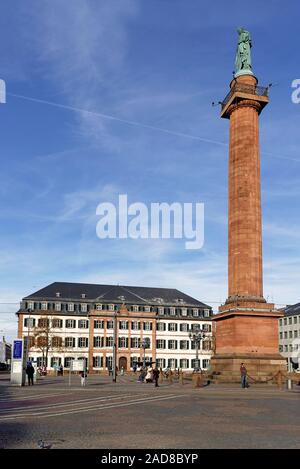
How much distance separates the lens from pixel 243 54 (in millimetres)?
47062

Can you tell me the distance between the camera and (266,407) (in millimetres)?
21641

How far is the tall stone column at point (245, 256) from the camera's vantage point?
39094 mm

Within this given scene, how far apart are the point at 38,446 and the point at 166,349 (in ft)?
295

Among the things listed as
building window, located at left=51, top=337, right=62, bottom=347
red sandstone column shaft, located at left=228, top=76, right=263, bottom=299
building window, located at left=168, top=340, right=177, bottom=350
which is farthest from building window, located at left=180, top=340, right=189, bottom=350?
red sandstone column shaft, located at left=228, top=76, right=263, bottom=299

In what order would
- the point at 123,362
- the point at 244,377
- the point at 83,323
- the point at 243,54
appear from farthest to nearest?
the point at 83,323
the point at 123,362
the point at 243,54
the point at 244,377

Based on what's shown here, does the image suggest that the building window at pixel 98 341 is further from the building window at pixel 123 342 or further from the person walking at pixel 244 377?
the person walking at pixel 244 377

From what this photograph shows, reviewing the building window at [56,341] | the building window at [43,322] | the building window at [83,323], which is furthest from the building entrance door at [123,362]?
the building window at [43,322]

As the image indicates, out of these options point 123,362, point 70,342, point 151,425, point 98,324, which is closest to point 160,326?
point 123,362

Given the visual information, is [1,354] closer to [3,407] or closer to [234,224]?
[234,224]

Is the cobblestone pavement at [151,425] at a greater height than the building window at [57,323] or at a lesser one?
lesser

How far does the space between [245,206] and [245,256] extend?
3.89m

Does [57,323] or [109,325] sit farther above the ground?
[57,323]

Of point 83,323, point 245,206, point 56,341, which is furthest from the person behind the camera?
point 83,323

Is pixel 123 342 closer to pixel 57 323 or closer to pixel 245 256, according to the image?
pixel 57 323
